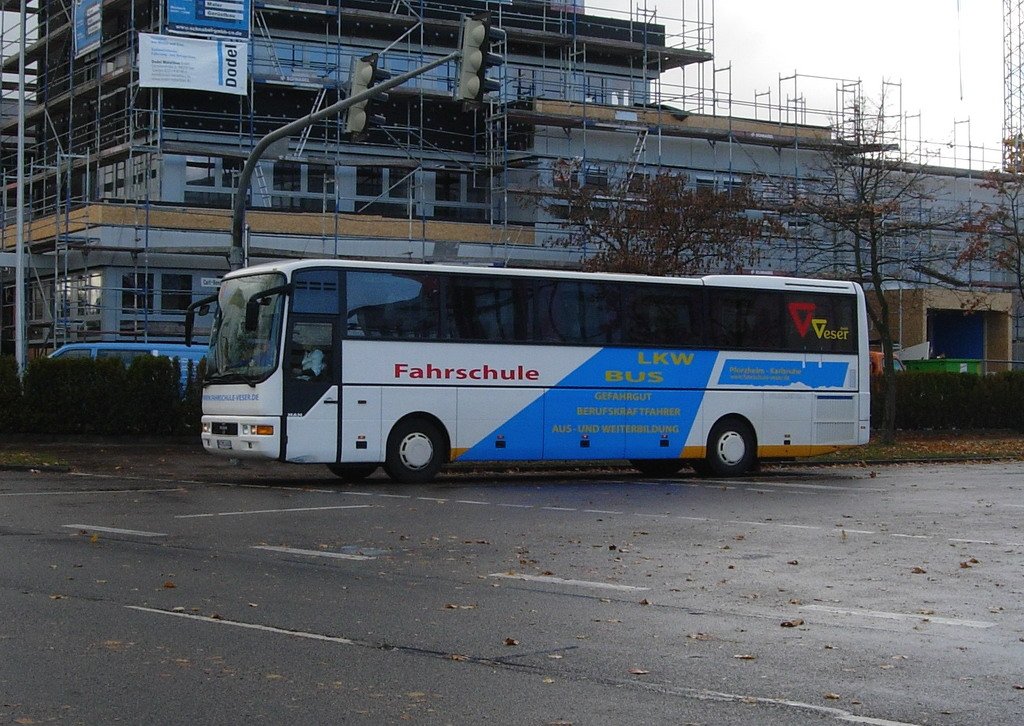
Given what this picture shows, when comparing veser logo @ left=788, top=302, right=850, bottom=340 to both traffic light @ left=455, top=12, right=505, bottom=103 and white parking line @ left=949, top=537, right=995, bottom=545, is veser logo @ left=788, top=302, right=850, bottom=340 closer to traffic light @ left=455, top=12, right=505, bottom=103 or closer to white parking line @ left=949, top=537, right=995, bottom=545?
traffic light @ left=455, top=12, right=505, bottom=103

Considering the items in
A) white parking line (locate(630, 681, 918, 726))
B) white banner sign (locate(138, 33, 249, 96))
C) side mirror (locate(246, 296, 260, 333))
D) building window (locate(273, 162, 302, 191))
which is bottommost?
white parking line (locate(630, 681, 918, 726))

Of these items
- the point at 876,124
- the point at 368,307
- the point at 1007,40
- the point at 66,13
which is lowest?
the point at 368,307

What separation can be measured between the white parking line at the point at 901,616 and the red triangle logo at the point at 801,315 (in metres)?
16.3

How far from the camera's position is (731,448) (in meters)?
25.5

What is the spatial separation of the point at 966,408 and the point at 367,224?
19456 mm

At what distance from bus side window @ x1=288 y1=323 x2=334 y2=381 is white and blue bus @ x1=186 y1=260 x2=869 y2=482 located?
0.02m

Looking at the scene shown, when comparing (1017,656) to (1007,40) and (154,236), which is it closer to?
(154,236)

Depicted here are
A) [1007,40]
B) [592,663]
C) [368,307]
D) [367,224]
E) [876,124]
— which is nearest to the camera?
[592,663]

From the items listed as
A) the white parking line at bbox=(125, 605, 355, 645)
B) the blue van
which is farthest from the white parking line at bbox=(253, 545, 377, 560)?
the blue van

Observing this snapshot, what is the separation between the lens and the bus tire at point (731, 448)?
25.2 meters

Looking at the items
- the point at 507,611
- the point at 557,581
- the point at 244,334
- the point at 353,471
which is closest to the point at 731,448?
the point at 353,471

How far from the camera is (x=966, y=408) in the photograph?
4303 cm

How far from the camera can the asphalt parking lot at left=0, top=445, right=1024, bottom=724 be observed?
7188mm

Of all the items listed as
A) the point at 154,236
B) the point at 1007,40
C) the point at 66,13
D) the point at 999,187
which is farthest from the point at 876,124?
the point at 1007,40
